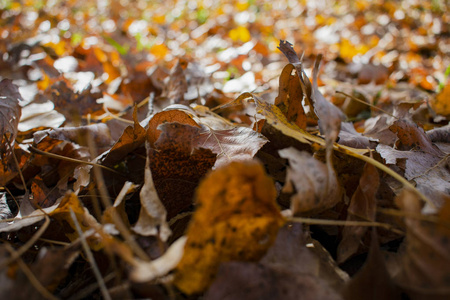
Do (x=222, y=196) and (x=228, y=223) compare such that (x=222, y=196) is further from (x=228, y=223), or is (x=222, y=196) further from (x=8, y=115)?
(x=8, y=115)

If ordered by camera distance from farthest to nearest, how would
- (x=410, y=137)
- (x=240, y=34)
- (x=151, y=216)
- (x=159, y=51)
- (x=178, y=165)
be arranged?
1. (x=240, y=34)
2. (x=159, y=51)
3. (x=410, y=137)
4. (x=178, y=165)
5. (x=151, y=216)

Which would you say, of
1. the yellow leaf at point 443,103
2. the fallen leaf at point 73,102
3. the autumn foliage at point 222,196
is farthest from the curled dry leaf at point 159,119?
the yellow leaf at point 443,103

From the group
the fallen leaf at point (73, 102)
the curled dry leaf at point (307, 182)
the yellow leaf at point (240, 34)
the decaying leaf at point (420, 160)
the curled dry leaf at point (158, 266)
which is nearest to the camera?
the curled dry leaf at point (158, 266)

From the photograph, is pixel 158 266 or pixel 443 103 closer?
pixel 158 266

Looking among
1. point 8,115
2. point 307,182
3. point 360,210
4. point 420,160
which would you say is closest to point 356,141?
point 420,160

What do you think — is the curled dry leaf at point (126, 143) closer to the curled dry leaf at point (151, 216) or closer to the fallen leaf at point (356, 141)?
the curled dry leaf at point (151, 216)

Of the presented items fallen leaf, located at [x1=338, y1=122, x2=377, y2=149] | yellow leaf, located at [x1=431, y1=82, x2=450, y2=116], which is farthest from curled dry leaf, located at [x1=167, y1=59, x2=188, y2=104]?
yellow leaf, located at [x1=431, y1=82, x2=450, y2=116]
